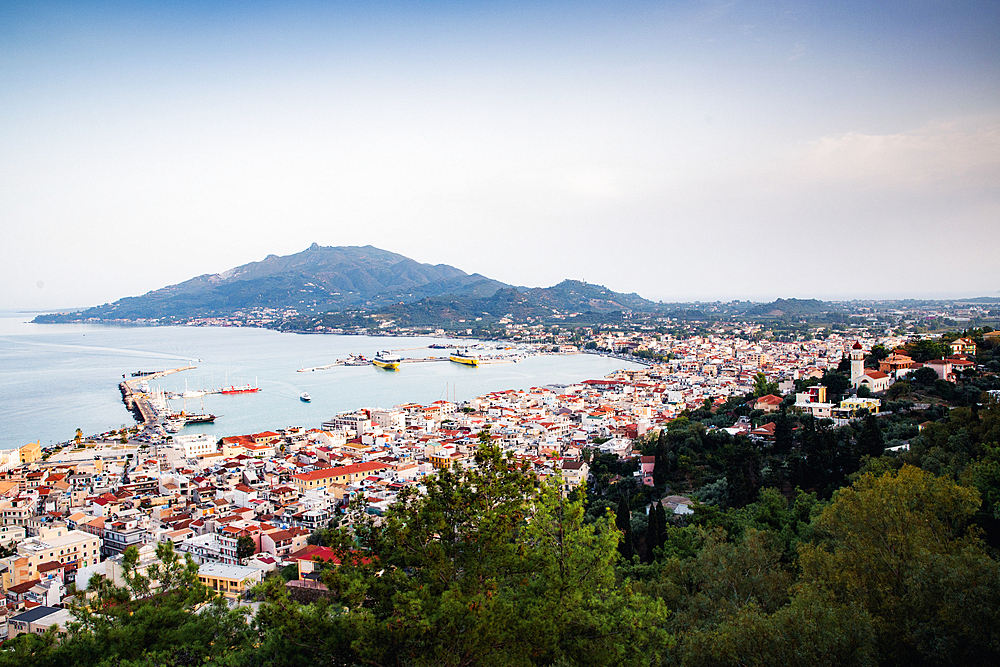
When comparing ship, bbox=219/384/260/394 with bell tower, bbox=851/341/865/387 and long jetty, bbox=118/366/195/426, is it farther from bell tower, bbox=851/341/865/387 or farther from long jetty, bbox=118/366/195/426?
bell tower, bbox=851/341/865/387

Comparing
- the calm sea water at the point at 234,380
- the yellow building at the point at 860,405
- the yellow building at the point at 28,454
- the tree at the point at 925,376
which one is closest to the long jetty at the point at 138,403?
the calm sea water at the point at 234,380

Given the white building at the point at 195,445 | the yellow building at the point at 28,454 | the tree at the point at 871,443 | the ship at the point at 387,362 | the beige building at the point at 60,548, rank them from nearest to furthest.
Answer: the beige building at the point at 60,548, the tree at the point at 871,443, the yellow building at the point at 28,454, the white building at the point at 195,445, the ship at the point at 387,362

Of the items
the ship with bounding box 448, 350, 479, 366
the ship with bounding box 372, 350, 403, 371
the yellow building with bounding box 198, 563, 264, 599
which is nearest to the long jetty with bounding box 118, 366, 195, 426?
the ship with bounding box 372, 350, 403, 371

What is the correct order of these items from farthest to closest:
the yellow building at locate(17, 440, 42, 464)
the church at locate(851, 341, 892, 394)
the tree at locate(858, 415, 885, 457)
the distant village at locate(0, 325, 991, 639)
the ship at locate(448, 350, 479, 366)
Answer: the ship at locate(448, 350, 479, 366) < the yellow building at locate(17, 440, 42, 464) < the church at locate(851, 341, 892, 394) < the tree at locate(858, 415, 885, 457) < the distant village at locate(0, 325, 991, 639)

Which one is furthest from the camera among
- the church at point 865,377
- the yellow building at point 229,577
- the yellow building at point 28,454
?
the yellow building at point 28,454

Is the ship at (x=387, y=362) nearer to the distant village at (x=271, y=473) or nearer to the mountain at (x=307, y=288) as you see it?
the distant village at (x=271, y=473)

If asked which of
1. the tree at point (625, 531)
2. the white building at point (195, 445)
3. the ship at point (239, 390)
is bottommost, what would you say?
the ship at point (239, 390)

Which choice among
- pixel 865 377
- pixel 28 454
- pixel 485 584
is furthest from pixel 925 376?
pixel 28 454

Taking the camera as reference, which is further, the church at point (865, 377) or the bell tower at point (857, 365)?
the bell tower at point (857, 365)

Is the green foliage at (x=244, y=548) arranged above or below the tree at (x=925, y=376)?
below
